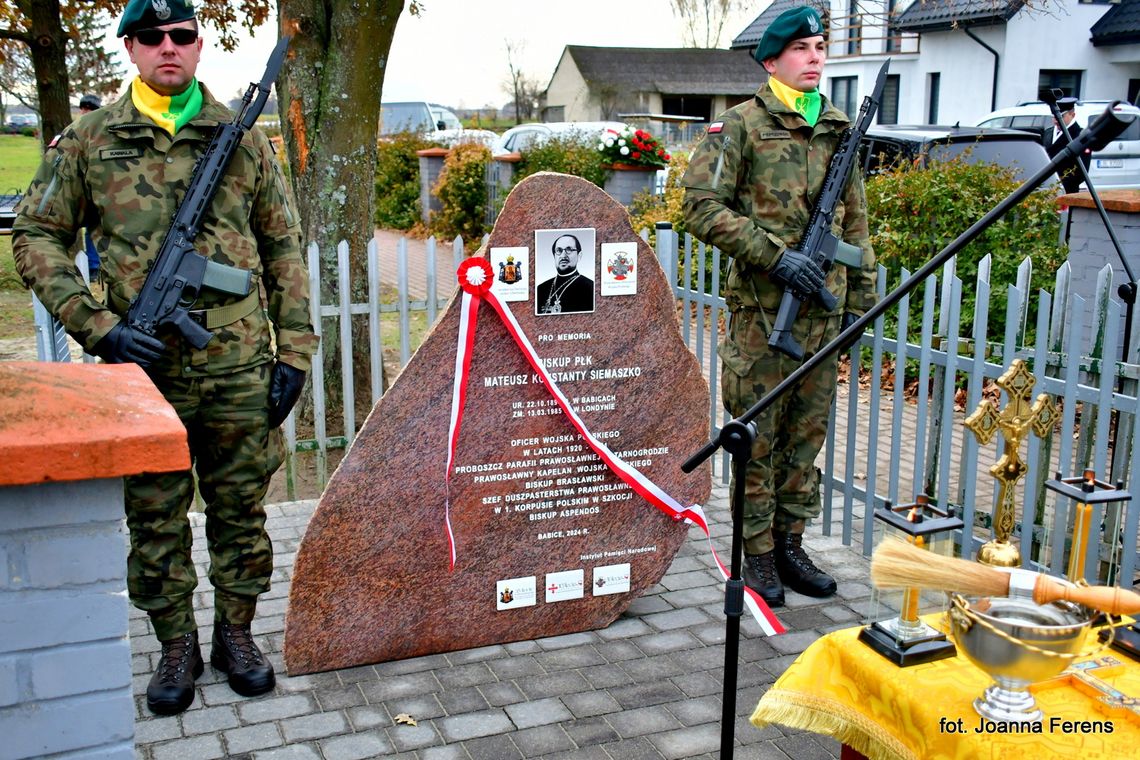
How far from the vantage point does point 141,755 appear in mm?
3490

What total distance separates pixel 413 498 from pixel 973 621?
232 centimetres

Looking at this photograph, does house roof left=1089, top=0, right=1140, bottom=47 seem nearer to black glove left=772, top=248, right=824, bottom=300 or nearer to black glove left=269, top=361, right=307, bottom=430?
black glove left=772, top=248, right=824, bottom=300

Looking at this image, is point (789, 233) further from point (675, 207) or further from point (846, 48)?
point (846, 48)

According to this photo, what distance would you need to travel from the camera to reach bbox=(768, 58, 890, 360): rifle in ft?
14.5

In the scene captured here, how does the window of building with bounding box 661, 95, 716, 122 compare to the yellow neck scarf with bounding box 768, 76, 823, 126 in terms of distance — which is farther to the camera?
the window of building with bounding box 661, 95, 716, 122

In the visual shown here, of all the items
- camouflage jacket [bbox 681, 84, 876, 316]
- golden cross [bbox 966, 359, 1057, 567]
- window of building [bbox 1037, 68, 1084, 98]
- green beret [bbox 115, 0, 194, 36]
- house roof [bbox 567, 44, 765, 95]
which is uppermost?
house roof [bbox 567, 44, 765, 95]

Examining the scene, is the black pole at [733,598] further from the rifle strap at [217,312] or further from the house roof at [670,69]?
the house roof at [670,69]

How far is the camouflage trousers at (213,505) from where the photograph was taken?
372cm

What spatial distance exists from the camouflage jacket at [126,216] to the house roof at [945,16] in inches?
885

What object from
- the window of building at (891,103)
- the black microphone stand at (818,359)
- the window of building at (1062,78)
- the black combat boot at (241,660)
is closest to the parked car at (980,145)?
the black combat boot at (241,660)

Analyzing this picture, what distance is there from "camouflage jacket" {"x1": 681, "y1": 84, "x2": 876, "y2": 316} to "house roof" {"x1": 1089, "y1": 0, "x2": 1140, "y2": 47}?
2736 centimetres

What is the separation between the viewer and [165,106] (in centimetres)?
369

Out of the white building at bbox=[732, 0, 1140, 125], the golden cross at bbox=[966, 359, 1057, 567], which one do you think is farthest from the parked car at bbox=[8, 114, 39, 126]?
the golden cross at bbox=[966, 359, 1057, 567]

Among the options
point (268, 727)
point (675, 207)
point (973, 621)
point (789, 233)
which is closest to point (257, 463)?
Answer: point (268, 727)
